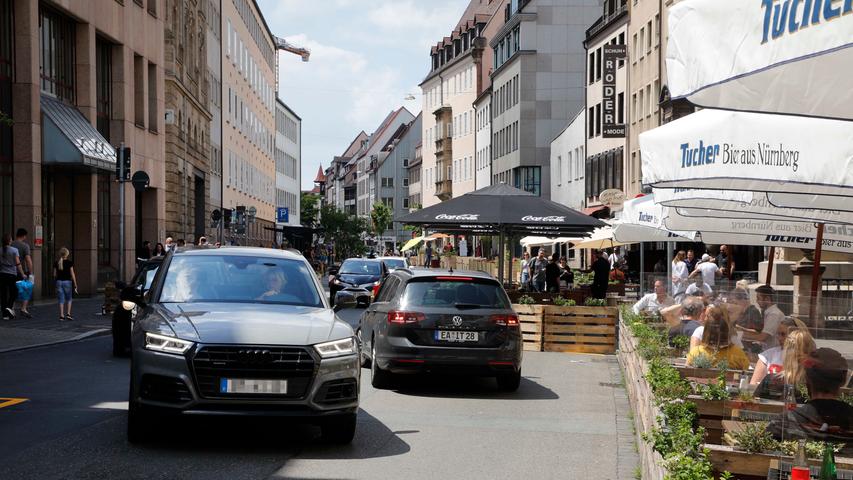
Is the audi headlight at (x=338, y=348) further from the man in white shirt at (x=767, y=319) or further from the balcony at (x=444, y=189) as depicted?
the balcony at (x=444, y=189)

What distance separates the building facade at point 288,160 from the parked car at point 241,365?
96601 mm

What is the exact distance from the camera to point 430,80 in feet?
415

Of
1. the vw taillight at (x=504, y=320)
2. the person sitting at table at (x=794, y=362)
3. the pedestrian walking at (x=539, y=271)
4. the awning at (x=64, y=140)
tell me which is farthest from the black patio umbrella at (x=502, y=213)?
the person sitting at table at (x=794, y=362)

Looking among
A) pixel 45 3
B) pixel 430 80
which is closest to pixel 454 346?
pixel 45 3

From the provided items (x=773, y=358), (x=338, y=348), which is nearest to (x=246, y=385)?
(x=338, y=348)

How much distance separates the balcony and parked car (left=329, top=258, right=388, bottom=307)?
78213 mm

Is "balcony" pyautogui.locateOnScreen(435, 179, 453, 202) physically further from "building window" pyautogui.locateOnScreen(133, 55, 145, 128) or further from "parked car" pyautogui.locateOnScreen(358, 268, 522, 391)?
"parked car" pyautogui.locateOnScreen(358, 268, 522, 391)

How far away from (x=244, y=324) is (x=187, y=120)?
45202 millimetres

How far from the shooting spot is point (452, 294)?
607 inches

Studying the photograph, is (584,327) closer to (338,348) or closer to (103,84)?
(338,348)

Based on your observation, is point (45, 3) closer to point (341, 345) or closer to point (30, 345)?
point (30, 345)

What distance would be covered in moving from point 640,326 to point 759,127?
5.95 metres

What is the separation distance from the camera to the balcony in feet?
383

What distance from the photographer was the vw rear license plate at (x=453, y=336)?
15.0 m
